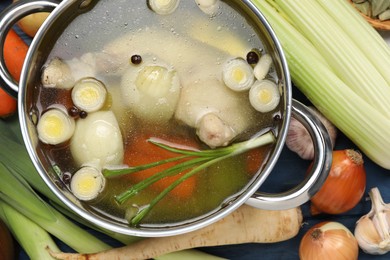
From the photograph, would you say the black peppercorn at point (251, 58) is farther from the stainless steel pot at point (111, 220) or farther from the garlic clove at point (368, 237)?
the garlic clove at point (368, 237)

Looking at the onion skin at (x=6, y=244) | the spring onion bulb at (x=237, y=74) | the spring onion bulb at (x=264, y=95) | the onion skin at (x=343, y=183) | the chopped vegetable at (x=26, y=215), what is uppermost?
the spring onion bulb at (x=237, y=74)

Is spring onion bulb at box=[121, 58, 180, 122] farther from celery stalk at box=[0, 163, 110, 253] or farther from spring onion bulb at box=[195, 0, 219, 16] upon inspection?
celery stalk at box=[0, 163, 110, 253]

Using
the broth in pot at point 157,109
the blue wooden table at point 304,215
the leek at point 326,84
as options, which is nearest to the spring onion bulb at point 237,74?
the broth in pot at point 157,109

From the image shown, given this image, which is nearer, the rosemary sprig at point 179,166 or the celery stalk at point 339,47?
the rosemary sprig at point 179,166

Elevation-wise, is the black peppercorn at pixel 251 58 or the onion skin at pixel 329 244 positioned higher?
the black peppercorn at pixel 251 58

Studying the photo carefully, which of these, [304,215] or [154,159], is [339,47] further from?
[154,159]

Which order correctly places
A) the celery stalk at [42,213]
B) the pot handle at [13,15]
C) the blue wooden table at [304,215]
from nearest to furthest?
1. the pot handle at [13,15]
2. the celery stalk at [42,213]
3. the blue wooden table at [304,215]
